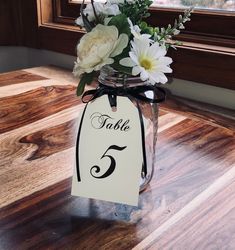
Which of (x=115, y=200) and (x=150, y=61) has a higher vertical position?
(x=150, y=61)

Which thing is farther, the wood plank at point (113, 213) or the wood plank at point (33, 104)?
the wood plank at point (33, 104)

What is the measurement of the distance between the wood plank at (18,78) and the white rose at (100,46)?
735 mm

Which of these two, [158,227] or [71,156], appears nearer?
[158,227]

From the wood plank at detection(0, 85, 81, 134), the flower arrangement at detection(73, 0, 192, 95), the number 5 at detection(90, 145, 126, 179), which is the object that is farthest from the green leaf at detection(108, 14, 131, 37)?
the wood plank at detection(0, 85, 81, 134)

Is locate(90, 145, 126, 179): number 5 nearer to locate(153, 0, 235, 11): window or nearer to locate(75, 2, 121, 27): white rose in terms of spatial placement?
locate(75, 2, 121, 27): white rose

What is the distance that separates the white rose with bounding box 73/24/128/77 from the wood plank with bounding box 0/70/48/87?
0.73 meters

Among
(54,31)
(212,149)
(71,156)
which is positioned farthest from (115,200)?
(54,31)

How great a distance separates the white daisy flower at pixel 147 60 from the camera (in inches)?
18.7

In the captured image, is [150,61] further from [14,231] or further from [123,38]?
[14,231]

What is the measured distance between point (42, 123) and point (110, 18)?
17.2 inches

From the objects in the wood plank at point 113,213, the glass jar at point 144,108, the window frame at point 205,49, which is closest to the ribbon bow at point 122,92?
the glass jar at point 144,108

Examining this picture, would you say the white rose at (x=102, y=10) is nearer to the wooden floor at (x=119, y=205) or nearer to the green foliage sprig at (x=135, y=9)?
the green foliage sprig at (x=135, y=9)

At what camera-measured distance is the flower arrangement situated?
0.48 meters

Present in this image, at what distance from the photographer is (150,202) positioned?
0.58m
